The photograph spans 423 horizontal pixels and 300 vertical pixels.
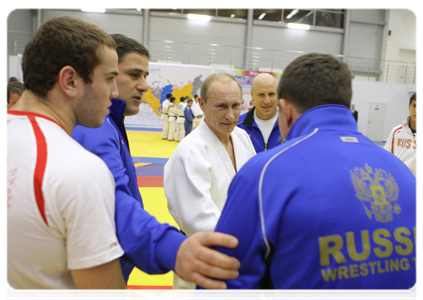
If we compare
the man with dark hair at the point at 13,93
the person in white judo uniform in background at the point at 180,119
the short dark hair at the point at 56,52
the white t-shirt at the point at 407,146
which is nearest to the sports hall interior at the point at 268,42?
the person in white judo uniform in background at the point at 180,119

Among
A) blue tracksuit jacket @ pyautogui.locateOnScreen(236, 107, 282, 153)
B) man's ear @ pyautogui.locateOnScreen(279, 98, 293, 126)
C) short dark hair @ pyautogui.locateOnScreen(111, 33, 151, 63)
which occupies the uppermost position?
short dark hair @ pyautogui.locateOnScreen(111, 33, 151, 63)

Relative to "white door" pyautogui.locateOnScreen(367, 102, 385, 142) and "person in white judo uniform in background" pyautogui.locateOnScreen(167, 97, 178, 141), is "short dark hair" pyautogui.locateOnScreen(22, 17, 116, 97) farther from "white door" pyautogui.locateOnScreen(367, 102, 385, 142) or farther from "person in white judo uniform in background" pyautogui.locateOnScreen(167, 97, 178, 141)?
"white door" pyautogui.locateOnScreen(367, 102, 385, 142)

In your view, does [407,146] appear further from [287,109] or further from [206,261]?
[206,261]

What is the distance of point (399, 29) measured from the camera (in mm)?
19516

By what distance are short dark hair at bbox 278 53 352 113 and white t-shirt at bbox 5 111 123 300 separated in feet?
2.69

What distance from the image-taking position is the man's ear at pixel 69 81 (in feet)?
3.89

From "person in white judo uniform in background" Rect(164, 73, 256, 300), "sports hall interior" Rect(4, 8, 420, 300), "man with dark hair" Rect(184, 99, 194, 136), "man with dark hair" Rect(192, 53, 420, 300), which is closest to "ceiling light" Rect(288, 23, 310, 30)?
"sports hall interior" Rect(4, 8, 420, 300)

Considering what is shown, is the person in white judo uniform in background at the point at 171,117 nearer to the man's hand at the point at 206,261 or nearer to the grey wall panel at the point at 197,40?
the grey wall panel at the point at 197,40

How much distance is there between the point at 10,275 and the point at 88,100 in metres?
0.68

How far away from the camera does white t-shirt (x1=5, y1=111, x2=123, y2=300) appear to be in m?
0.98

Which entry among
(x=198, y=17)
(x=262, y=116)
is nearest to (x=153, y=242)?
(x=262, y=116)

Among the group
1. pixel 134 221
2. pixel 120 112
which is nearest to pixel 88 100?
pixel 134 221

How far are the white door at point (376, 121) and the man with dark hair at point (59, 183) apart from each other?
64.9ft

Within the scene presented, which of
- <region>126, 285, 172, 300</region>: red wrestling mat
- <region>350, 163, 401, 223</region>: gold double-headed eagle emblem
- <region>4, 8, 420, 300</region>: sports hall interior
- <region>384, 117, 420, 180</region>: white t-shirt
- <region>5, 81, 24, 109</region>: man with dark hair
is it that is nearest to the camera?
<region>350, 163, 401, 223</region>: gold double-headed eagle emblem
